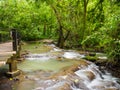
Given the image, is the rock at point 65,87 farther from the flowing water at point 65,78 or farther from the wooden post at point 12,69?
the wooden post at point 12,69

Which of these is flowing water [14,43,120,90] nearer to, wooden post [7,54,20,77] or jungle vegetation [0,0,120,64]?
wooden post [7,54,20,77]

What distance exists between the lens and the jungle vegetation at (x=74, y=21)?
14.2 m

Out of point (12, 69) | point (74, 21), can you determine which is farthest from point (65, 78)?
point (74, 21)

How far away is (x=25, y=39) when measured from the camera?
118 feet

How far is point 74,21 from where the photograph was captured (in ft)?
85.0

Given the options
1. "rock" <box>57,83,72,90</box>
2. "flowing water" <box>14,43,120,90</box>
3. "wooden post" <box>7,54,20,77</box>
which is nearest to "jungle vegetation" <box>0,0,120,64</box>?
"flowing water" <box>14,43,120,90</box>

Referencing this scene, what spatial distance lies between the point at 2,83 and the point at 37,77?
1829 mm

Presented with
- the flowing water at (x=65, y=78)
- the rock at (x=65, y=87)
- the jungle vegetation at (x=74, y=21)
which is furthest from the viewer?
the jungle vegetation at (x=74, y=21)

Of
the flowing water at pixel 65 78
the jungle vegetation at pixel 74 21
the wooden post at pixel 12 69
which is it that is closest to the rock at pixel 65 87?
the flowing water at pixel 65 78

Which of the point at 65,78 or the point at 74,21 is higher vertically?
the point at 74,21

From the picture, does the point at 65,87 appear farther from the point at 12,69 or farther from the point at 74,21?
the point at 74,21

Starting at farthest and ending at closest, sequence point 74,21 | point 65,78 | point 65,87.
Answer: point 74,21 → point 65,78 → point 65,87

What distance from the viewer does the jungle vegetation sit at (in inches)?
559

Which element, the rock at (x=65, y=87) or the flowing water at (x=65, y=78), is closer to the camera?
Answer: the rock at (x=65, y=87)
